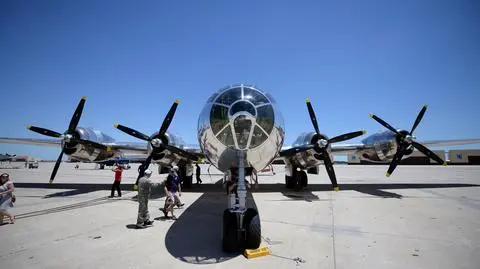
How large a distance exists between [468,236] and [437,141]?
1283cm

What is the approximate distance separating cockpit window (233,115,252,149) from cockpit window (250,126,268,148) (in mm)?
172

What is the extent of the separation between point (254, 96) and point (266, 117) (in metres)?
0.60

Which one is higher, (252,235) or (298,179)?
(298,179)

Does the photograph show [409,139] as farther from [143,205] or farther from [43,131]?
[43,131]

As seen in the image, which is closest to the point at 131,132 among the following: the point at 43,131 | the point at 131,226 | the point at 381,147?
the point at 43,131

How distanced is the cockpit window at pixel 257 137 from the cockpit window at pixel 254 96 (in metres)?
0.66

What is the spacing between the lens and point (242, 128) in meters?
5.52

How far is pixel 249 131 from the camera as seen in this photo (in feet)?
18.3

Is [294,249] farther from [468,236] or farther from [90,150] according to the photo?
[90,150]

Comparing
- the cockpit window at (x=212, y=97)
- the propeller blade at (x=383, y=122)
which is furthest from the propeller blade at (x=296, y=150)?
the cockpit window at (x=212, y=97)

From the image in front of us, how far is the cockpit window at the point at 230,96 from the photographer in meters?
5.77

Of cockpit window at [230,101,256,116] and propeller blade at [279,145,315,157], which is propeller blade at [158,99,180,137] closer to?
propeller blade at [279,145,315,157]

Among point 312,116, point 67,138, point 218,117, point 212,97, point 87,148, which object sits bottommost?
point 87,148

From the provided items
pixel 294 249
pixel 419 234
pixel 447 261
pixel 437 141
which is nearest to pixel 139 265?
pixel 294 249
